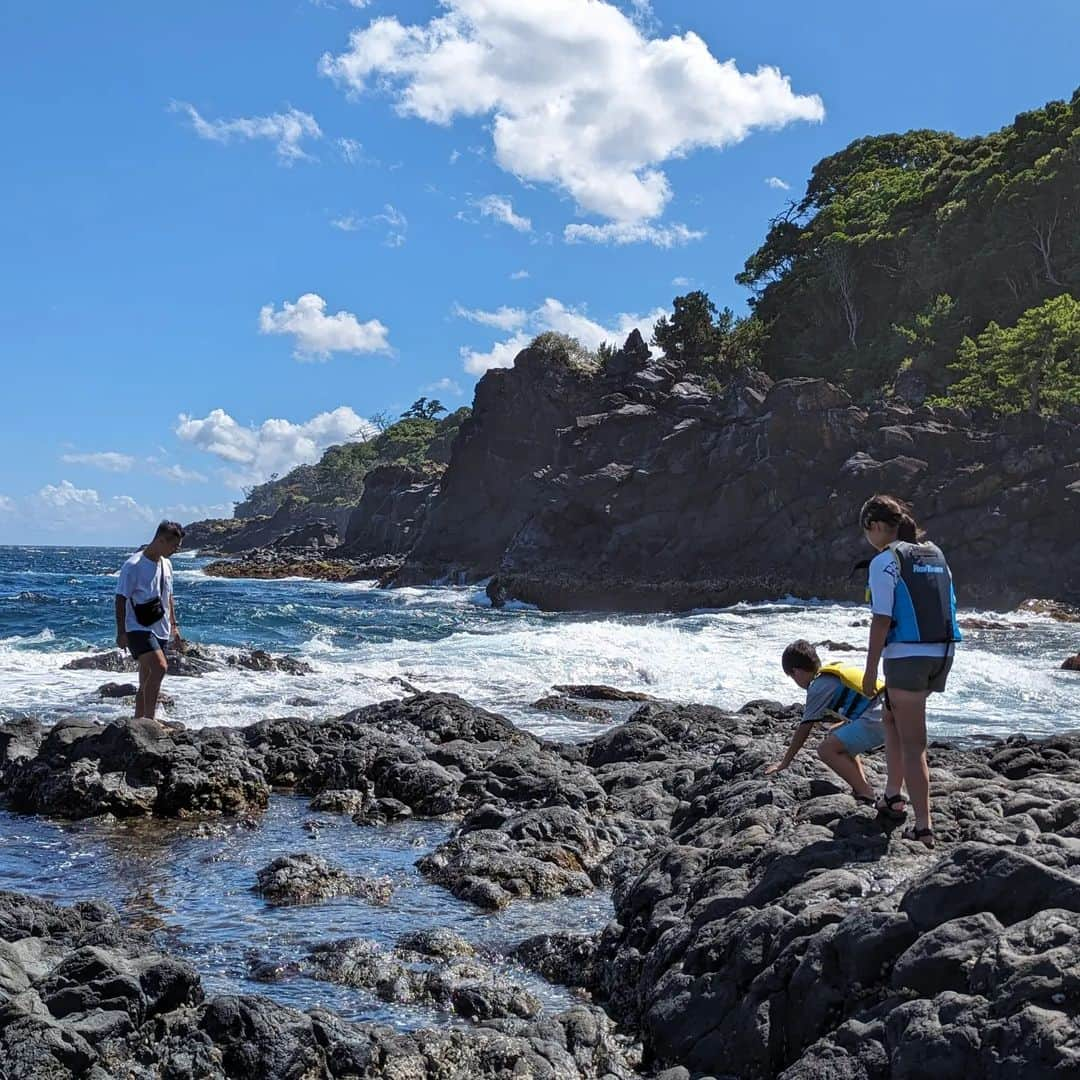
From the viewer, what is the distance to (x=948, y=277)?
6203 centimetres

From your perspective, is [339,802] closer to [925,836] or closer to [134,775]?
[134,775]

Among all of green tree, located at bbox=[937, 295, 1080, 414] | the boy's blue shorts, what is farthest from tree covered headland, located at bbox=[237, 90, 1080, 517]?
the boy's blue shorts

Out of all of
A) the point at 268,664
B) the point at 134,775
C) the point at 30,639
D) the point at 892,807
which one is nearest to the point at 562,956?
the point at 892,807

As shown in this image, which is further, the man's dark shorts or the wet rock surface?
the man's dark shorts

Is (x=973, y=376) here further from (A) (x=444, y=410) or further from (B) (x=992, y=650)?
(A) (x=444, y=410)

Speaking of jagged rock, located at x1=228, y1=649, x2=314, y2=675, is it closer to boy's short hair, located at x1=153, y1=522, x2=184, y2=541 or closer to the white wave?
the white wave

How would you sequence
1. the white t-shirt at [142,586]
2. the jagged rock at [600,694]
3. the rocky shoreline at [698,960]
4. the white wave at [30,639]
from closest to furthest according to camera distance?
the rocky shoreline at [698,960]
the white t-shirt at [142,586]
the jagged rock at [600,694]
the white wave at [30,639]

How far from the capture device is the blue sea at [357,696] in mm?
7020

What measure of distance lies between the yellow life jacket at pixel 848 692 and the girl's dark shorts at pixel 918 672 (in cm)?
106

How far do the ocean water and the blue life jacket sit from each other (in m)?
10.6

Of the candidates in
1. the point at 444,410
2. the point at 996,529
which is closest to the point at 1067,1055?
the point at 996,529

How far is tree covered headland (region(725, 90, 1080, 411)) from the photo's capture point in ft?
163

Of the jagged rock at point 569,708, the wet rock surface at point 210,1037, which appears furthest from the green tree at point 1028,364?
the wet rock surface at point 210,1037

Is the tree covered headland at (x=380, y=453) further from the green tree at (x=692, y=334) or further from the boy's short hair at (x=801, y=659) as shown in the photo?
the boy's short hair at (x=801, y=659)
